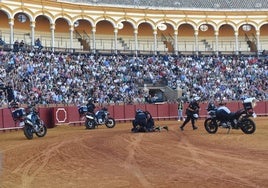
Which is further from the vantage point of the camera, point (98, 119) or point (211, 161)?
point (98, 119)

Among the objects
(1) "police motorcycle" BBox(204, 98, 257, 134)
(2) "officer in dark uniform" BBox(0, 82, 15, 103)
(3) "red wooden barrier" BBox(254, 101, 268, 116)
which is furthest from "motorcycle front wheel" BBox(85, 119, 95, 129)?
(3) "red wooden barrier" BBox(254, 101, 268, 116)

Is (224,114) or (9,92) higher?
(9,92)

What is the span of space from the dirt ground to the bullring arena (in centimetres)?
2

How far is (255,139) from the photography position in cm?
1664

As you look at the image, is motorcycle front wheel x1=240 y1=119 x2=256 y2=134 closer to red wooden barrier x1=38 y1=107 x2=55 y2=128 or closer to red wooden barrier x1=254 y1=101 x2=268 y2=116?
red wooden barrier x1=38 y1=107 x2=55 y2=128

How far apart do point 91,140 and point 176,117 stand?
1665 cm

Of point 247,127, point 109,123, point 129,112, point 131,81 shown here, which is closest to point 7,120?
point 109,123

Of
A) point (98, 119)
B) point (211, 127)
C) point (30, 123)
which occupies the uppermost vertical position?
point (30, 123)

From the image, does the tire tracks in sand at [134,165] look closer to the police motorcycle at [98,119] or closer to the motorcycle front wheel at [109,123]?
the police motorcycle at [98,119]

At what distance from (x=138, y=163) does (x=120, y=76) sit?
1094 inches

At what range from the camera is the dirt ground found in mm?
9258

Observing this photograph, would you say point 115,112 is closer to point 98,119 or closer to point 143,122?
point 98,119

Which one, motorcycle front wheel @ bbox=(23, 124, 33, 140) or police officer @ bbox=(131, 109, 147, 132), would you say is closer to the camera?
motorcycle front wheel @ bbox=(23, 124, 33, 140)

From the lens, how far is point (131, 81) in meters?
39.4
